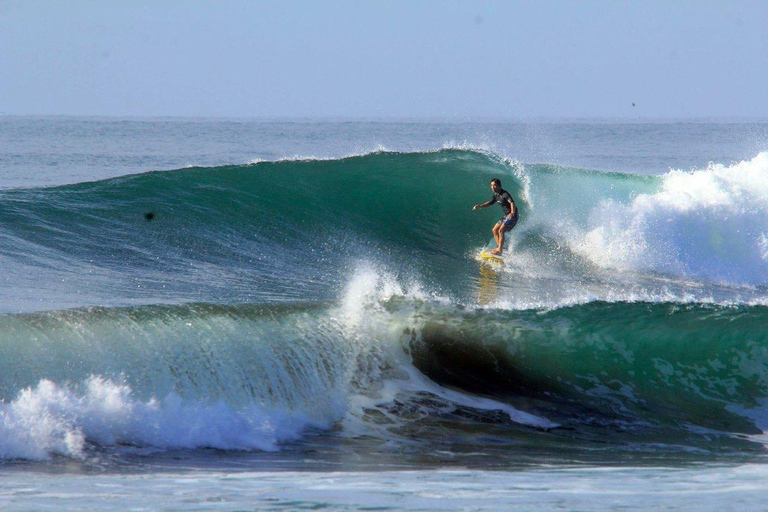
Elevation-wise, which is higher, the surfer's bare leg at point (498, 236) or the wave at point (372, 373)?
the surfer's bare leg at point (498, 236)

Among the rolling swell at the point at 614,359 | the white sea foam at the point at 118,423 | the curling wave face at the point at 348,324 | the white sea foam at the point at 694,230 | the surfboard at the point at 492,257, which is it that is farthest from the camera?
the white sea foam at the point at 694,230

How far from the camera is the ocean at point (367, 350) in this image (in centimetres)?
560

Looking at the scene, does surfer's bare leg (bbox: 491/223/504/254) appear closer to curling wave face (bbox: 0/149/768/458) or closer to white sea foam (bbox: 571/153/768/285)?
curling wave face (bbox: 0/149/768/458)

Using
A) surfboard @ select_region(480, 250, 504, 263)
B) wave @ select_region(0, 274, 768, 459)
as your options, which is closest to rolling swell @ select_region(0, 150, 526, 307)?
surfboard @ select_region(480, 250, 504, 263)

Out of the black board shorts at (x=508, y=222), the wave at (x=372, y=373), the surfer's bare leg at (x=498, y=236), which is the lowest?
the wave at (x=372, y=373)

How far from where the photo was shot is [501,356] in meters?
8.23

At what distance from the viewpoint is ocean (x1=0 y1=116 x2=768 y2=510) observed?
220 inches

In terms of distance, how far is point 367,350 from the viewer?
7883 mm

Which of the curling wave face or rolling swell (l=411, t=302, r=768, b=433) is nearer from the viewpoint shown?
the curling wave face

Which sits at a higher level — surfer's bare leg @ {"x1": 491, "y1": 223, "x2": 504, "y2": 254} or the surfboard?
surfer's bare leg @ {"x1": 491, "y1": 223, "x2": 504, "y2": 254}

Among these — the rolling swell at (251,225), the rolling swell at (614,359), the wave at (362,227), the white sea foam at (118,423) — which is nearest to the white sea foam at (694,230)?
the wave at (362,227)

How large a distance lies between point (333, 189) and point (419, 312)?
719 cm

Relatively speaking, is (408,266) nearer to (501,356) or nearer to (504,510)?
(501,356)

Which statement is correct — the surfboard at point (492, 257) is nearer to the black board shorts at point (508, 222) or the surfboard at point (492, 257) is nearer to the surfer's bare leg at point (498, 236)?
the surfer's bare leg at point (498, 236)
